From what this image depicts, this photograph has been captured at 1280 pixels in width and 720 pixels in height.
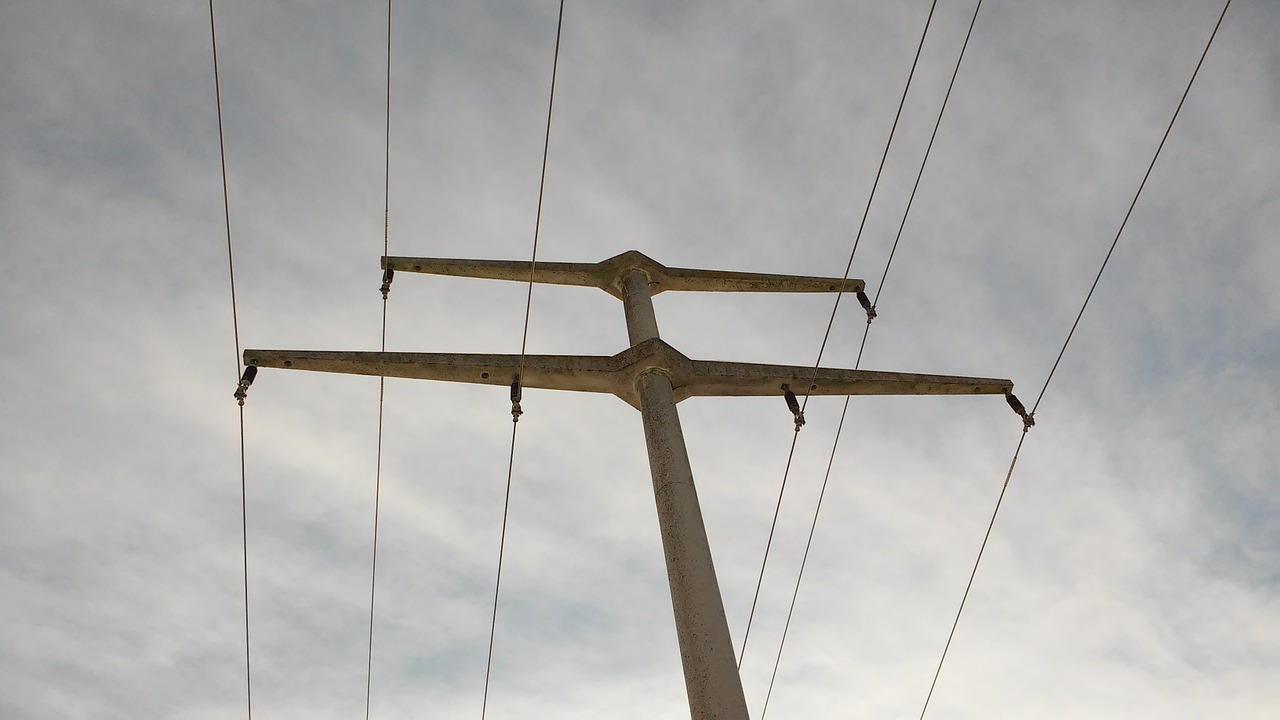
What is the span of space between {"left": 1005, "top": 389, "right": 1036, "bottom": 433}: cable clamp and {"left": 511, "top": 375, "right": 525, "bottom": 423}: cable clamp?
735 centimetres

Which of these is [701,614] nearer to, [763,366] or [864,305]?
[763,366]

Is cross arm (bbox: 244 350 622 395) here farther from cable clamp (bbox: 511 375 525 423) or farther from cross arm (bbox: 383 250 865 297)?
cross arm (bbox: 383 250 865 297)

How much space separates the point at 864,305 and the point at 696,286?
3172 mm

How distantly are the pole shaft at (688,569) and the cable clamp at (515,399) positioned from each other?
1632mm

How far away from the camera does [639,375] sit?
10812 millimetres

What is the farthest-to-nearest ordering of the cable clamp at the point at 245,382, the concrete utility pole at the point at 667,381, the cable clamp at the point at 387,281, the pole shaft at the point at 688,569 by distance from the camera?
the cable clamp at the point at 387,281 < the cable clamp at the point at 245,382 < the concrete utility pole at the point at 667,381 < the pole shaft at the point at 688,569

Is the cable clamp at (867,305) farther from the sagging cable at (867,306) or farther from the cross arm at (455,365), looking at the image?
the cross arm at (455,365)

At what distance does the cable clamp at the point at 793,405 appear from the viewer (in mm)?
10914

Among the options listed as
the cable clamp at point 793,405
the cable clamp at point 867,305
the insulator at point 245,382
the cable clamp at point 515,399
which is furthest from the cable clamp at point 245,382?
the cable clamp at point 867,305

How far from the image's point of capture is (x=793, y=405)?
11133mm

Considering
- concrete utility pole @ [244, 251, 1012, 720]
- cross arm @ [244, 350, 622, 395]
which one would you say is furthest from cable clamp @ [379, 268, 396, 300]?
cross arm @ [244, 350, 622, 395]

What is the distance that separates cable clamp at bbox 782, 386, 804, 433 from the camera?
10.9m

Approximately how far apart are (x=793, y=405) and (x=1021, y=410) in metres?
3.64

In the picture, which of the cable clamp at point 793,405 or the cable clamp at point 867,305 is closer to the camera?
the cable clamp at point 793,405
